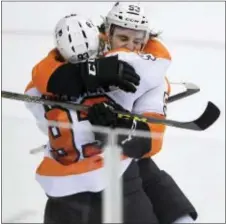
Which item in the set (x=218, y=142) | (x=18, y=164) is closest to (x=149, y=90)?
(x=18, y=164)

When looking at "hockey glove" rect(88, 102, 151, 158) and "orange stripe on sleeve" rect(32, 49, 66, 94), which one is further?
"orange stripe on sleeve" rect(32, 49, 66, 94)

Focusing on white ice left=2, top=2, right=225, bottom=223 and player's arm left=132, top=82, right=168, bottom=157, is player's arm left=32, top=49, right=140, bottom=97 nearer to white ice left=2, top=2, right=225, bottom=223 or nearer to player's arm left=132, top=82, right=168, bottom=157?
player's arm left=132, top=82, right=168, bottom=157

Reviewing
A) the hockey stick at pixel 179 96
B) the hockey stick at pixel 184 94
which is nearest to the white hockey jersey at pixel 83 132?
the hockey stick at pixel 179 96

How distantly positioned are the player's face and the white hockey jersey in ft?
0.36

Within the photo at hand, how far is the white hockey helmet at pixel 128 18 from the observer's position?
1449 millimetres

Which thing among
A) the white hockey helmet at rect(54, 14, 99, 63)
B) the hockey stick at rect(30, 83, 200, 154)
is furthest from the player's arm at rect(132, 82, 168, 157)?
the hockey stick at rect(30, 83, 200, 154)

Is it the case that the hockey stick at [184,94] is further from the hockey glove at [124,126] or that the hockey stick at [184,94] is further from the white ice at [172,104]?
the hockey glove at [124,126]

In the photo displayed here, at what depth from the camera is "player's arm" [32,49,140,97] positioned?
1.17 metres

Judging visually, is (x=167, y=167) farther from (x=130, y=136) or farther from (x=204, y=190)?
(x=130, y=136)

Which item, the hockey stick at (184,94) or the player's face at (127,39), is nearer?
the player's face at (127,39)

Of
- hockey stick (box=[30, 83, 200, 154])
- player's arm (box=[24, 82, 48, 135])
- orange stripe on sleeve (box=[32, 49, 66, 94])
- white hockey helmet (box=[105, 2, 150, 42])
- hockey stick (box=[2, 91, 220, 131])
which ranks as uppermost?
white hockey helmet (box=[105, 2, 150, 42])

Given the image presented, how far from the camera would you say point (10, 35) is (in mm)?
2572

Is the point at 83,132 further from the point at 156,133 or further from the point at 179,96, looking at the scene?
the point at 179,96

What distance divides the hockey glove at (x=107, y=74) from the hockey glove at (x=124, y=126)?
43mm
